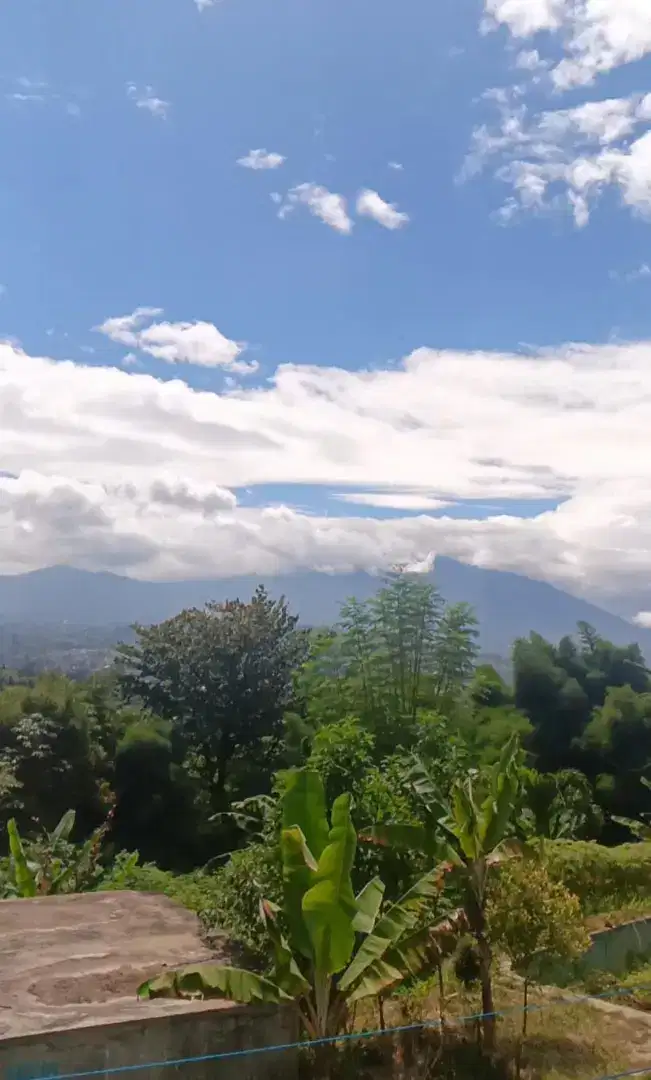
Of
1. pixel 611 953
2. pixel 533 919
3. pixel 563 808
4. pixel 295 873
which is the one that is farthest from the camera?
pixel 563 808

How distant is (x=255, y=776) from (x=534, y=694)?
7543 mm

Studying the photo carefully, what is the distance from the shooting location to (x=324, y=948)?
237 inches

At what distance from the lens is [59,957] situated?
6.65 m

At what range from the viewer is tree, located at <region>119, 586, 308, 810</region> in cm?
2069

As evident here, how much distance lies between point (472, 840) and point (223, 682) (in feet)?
46.6

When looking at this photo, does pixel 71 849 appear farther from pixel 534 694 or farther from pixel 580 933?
pixel 534 694

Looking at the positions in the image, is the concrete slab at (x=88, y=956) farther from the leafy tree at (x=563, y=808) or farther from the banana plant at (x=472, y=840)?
the leafy tree at (x=563, y=808)

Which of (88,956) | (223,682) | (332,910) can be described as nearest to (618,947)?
(332,910)

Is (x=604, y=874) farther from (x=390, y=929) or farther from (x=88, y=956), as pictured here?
(x=88, y=956)

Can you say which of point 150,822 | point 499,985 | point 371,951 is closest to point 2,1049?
point 371,951

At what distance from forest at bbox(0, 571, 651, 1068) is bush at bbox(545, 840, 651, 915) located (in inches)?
1.9

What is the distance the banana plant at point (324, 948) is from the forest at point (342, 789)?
2 centimetres

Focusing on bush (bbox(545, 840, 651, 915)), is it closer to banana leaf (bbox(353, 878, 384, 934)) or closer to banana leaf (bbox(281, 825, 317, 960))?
banana leaf (bbox(353, 878, 384, 934))

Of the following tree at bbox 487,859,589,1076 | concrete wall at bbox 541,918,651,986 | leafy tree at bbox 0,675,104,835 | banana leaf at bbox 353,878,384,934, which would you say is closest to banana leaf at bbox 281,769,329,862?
banana leaf at bbox 353,878,384,934
